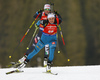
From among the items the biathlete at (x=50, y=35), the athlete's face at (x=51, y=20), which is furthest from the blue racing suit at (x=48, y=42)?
the athlete's face at (x=51, y=20)

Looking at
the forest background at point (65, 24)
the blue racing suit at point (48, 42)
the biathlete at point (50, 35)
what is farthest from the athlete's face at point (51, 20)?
the forest background at point (65, 24)

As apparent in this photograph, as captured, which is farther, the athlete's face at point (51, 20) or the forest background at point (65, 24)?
the forest background at point (65, 24)

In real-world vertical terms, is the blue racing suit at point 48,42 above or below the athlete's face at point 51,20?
below

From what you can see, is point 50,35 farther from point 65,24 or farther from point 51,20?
point 65,24

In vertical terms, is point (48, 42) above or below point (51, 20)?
below

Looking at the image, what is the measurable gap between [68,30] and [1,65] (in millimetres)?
5302

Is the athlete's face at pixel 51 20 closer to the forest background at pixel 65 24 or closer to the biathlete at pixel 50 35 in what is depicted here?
the biathlete at pixel 50 35

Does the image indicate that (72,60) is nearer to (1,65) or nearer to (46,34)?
(1,65)

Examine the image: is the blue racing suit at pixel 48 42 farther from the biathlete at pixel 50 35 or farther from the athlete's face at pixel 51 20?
the athlete's face at pixel 51 20

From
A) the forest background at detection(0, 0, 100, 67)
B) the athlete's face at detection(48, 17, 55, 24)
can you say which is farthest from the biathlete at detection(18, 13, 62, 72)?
the forest background at detection(0, 0, 100, 67)

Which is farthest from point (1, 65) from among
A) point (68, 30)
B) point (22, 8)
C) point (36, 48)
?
point (36, 48)

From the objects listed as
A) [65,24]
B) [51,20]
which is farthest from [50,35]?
[65,24]

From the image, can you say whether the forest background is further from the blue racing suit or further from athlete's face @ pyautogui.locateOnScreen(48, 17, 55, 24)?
athlete's face @ pyautogui.locateOnScreen(48, 17, 55, 24)

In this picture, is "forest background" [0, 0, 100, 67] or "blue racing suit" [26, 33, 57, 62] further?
"forest background" [0, 0, 100, 67]
